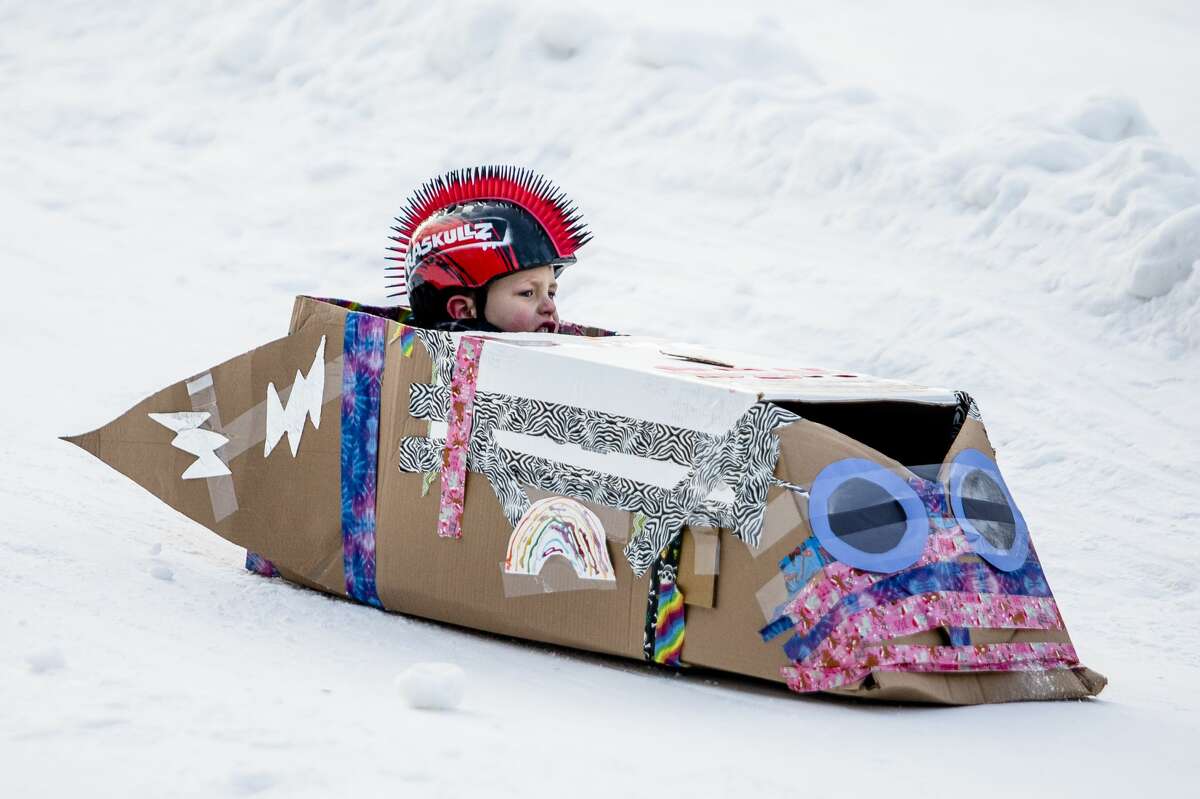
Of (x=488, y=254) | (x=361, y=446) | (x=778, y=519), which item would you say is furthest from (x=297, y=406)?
(x=778, y=519)

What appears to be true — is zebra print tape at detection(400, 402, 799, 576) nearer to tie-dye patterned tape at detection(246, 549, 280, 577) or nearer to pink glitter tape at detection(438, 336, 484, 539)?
pink glitter tape at detection(438, 336, 484, 539)

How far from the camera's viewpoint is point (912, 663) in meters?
2.28

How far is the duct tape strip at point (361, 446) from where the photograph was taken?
2816mm

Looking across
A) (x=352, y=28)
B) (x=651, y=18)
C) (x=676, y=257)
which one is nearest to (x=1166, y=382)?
(x=676, y=257)

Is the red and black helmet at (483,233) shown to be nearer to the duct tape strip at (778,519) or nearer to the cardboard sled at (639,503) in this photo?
the cardboard sled at (639,503)

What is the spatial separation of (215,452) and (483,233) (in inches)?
29.4

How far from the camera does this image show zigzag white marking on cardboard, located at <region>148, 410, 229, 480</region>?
3.04 meters

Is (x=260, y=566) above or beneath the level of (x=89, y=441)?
beneath

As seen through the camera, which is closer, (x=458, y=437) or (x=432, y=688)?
(x=432, y=688)

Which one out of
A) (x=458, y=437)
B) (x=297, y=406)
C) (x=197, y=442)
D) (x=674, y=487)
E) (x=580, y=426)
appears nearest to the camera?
(x=674, y=487)

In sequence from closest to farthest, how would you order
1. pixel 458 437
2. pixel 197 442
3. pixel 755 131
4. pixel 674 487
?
pixel 674 487 < pixel 458 437 < pixel 197 442 < pixel 755 131

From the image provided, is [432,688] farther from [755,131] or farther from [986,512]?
[755,131]

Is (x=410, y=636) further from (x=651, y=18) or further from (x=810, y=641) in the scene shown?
(x=651, y=18)

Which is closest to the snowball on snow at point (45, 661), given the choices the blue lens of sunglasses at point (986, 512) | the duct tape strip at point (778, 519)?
the duct tape strip at point (778, 519)
